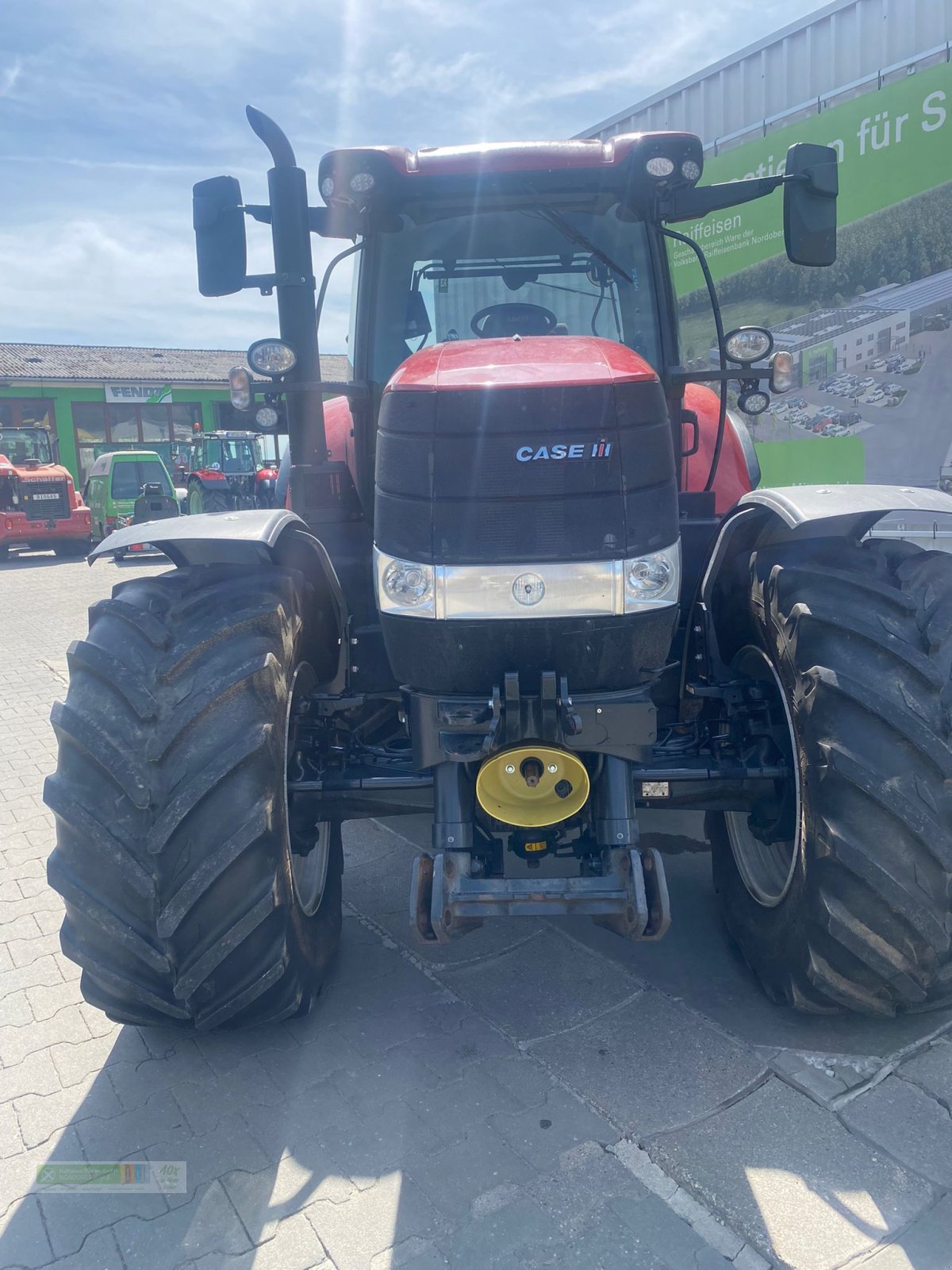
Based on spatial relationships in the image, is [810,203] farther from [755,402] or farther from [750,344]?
[755,402]

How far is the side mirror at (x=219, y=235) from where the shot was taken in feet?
10.4

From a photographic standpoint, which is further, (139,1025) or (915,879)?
(139,1025)

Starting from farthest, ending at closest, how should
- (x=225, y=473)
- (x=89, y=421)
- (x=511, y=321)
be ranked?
1. (x=89, y=421)
2. (x=225, y=473)
3. (x=511, y=321)

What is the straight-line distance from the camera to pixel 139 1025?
2625 millimetres

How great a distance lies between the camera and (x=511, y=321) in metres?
3.40

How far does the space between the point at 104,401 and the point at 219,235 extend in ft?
112

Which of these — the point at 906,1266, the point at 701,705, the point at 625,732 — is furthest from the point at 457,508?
the point at 906,1266

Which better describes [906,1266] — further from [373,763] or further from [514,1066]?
[373,763]

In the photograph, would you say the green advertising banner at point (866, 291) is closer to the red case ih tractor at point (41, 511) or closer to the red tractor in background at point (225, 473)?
the red tractor in background at point (225, 473)

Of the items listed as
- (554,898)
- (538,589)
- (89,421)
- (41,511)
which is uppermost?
(89,421)

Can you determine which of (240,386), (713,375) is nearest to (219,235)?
(240,386)

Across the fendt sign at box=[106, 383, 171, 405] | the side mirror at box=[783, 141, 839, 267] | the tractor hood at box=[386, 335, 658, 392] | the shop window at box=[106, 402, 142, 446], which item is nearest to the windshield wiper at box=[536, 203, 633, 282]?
the side mirror at box=[783, 141, 839, 267]

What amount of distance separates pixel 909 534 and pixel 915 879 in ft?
16.1

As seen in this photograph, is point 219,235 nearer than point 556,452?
No
